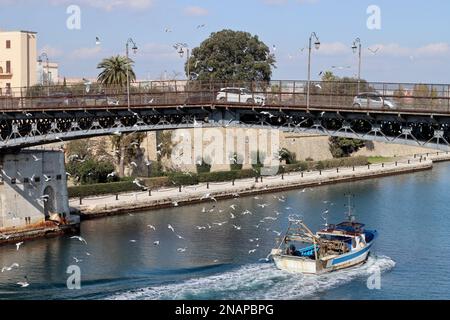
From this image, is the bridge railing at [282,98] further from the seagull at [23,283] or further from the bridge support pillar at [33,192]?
the seagull at [23,283]

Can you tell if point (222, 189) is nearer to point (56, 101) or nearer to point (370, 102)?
point (56, 101)

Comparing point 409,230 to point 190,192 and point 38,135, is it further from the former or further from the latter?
point 38,135

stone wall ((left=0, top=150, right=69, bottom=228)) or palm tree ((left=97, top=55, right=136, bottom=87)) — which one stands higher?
palm tree ((left=97, top=55, right=136, bottom=87))

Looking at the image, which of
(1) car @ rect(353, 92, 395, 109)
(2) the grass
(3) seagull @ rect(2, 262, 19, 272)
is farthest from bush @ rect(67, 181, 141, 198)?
(2) the grass

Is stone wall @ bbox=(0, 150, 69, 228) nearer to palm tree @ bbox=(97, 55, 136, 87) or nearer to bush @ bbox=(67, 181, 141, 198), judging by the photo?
bush @ bbox=(67, 181, 141, 198)

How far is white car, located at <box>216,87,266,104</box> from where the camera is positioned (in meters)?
40.5

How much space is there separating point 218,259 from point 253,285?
14.8 feet

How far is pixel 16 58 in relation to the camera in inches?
3184

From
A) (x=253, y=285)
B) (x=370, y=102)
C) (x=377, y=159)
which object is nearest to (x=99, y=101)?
(x=253, y=285)

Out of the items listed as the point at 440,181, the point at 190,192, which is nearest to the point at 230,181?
the point at 190,192

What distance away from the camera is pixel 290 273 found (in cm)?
3631

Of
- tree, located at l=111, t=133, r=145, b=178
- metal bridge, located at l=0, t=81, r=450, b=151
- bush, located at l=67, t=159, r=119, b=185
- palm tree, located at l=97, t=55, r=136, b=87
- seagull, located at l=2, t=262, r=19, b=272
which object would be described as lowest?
seagull, located at l=2, t=262, r=19, b=272
